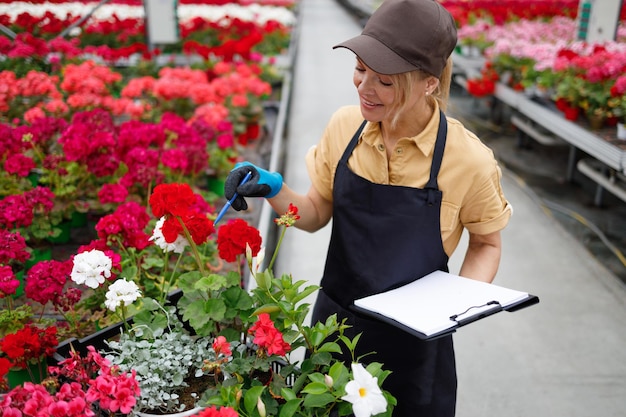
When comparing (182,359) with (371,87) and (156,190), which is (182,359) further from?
(371,87)

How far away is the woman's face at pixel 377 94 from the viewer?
1.36m

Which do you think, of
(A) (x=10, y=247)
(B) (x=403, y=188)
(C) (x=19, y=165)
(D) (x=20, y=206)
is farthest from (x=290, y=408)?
(C) (x=19, y=165)

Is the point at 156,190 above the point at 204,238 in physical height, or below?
above

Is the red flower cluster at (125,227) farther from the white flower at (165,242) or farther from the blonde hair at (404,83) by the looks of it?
the blonde hair at (404,83)

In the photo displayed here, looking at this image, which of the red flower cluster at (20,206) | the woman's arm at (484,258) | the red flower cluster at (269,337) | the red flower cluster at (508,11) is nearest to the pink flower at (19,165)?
the red flower cluster at (20,206)

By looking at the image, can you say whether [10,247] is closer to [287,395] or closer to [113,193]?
[113,193]

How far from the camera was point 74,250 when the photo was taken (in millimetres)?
2625

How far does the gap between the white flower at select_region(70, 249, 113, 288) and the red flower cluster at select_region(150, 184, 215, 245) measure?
18cm

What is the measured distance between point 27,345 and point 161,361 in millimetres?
370

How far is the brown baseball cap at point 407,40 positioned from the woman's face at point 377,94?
0.17ft

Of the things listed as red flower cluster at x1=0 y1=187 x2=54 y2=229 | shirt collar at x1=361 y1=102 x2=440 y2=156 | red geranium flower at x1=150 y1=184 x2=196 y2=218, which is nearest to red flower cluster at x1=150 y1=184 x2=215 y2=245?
red geranium flower at x1=150 y1=184 x2=196 y2=218

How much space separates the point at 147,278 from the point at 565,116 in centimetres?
405

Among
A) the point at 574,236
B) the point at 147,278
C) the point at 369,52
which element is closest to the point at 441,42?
the point at 369,52

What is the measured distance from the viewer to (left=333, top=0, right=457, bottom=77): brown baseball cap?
1.30 meters
